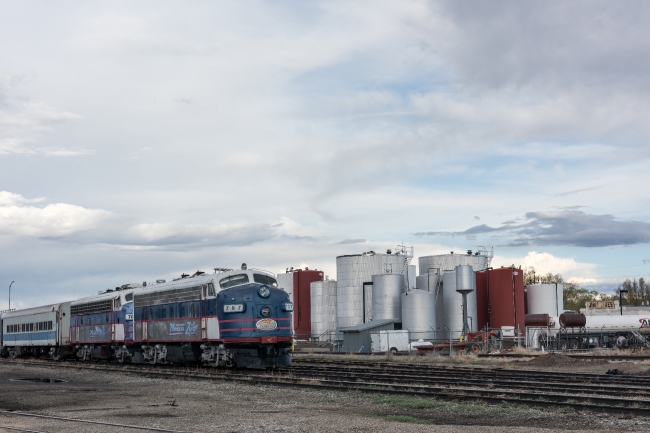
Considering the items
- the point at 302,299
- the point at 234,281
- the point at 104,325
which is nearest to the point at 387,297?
the point at 302,299

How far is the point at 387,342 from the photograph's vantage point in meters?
56.2

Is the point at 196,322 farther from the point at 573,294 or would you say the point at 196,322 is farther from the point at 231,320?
the point at 573,294

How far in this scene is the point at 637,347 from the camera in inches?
2324

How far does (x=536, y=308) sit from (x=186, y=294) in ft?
162

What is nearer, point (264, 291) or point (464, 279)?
point (264, 291)

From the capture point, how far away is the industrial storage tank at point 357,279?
74.4 m

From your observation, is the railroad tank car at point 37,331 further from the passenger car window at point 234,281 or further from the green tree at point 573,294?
the green tree at point 573,294

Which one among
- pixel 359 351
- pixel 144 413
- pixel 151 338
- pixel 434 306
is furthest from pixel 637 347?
pixel 144 413

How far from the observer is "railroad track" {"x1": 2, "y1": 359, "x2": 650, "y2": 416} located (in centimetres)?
1892

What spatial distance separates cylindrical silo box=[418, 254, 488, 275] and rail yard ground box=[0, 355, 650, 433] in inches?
2138

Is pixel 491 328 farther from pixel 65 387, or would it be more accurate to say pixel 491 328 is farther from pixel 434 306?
pixel 65 387

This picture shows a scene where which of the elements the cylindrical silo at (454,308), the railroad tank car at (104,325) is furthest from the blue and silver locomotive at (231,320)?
the cylindrical silo at (454,308)

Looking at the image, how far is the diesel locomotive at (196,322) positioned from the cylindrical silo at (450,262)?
4119 cm

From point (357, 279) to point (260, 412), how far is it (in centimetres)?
5751
